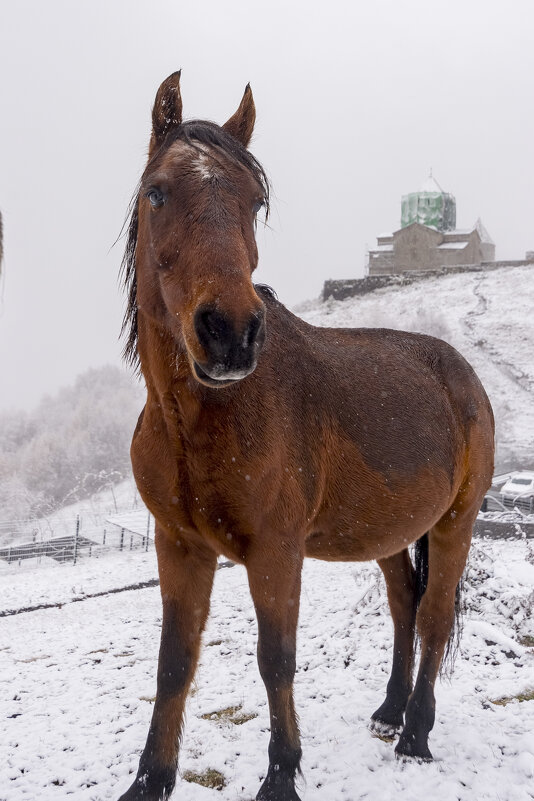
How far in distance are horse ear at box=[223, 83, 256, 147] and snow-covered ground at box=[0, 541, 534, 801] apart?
3.87 metres

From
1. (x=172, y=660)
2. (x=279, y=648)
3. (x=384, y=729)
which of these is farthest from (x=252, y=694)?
(x=279, y=648)

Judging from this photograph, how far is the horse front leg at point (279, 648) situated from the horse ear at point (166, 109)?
7.38 ft

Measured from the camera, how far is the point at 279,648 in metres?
2.88

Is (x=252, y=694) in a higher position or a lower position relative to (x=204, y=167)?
lower

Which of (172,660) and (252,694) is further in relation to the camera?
(252,694)

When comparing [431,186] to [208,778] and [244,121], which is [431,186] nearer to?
[244,121]

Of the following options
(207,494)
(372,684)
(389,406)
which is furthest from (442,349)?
Answer: (372,684)

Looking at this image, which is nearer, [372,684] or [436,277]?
[372,684]

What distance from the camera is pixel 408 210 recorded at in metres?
66.8

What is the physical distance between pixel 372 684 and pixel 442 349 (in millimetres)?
3045

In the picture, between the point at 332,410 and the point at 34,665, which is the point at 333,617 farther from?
the point at 332,410

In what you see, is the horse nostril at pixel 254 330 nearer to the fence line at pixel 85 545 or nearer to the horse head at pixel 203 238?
the horse head at pixel 203 238

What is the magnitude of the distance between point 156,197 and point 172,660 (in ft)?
8.24

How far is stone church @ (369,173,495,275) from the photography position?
59.6 metres
